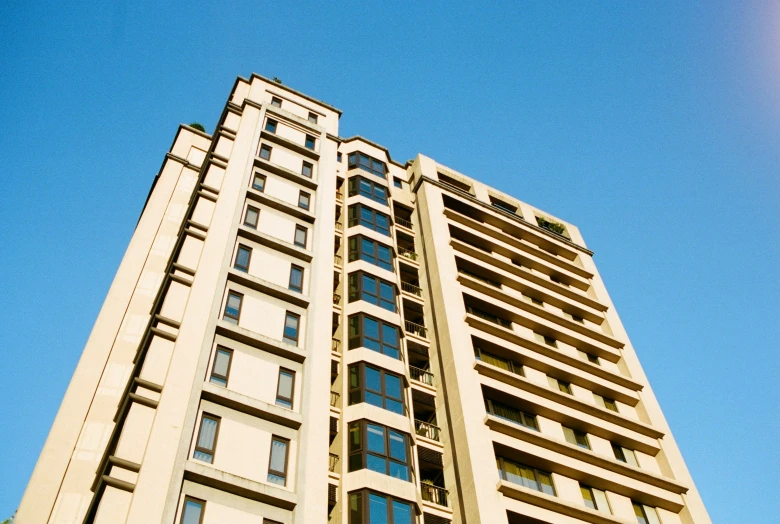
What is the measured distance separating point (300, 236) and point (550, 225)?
26.4 meters

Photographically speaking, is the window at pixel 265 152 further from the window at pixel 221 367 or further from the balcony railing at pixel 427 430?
the balcony railing at pixel 427 430

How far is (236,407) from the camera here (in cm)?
2439

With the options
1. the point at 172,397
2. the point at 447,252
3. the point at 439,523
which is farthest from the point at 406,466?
the point at 447,252

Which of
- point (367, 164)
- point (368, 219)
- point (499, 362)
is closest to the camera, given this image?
point (499, 362)

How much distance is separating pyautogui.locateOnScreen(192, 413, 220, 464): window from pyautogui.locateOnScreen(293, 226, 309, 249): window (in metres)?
11.9

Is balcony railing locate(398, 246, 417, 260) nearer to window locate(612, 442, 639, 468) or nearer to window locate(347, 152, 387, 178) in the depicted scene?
window locate(347, 152, 387, 178)

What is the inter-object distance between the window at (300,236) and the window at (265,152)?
5.79 m

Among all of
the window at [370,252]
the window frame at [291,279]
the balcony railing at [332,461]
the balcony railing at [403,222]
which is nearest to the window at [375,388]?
the balcony railing at [332,461]

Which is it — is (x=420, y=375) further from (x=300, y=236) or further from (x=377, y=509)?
(x=377, y=509)

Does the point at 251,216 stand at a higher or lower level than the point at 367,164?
lower

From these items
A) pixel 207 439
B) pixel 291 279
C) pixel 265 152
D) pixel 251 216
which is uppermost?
pixel 265 152

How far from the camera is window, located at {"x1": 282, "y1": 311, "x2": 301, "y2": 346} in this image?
28.4 m

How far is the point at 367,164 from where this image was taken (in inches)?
1865

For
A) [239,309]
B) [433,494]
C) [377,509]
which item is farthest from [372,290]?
[377,509]
